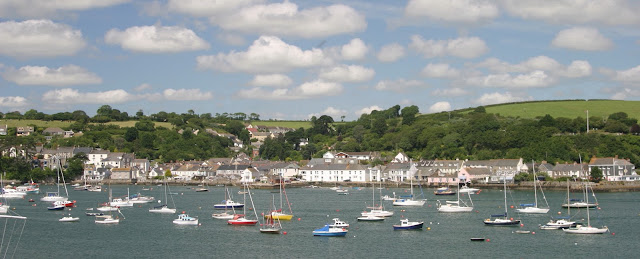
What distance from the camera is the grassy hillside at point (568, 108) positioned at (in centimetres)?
12094

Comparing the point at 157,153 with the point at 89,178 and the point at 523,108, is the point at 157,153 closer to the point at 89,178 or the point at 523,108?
the point at 89,178

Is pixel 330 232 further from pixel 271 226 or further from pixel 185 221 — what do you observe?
pixel 185 221

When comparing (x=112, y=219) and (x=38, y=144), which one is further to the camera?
(x=38, y=144)

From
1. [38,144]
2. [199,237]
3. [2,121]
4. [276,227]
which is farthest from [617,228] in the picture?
[2,121]

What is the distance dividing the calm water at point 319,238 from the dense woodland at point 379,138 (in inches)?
1693

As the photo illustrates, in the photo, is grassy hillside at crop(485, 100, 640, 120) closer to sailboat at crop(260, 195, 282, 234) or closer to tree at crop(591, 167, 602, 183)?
tree at crop(591, 167, 602, 183)

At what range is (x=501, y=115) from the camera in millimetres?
129500

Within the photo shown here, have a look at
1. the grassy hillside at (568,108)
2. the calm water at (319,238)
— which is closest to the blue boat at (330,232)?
the calm water at (319,238)

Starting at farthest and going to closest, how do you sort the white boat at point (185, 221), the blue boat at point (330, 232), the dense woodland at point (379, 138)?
1. the dense woodland at point (379, 138)
2. the white boat at point (185, 221)
3. the blue boat at point (330, 232)

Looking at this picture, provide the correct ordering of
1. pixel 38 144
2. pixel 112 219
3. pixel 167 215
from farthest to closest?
pixel 38 144
pixel 167 215
pixel 112 219

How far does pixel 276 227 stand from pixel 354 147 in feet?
253

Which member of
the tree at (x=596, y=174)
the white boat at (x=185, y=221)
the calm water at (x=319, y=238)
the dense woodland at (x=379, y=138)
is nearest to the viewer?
the calm water at (x=319, y=238)

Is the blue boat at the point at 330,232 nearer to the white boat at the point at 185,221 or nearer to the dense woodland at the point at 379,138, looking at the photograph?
the white boat at the point at 185,221

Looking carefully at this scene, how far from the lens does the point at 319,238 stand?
38312 mm
